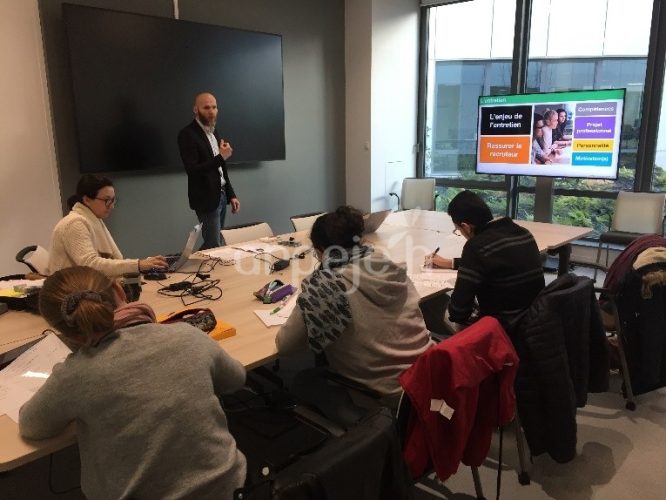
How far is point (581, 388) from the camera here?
2270 mm

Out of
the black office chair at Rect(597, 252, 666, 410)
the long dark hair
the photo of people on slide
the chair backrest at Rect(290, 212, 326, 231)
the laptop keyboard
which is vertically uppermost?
the photo of people on slide

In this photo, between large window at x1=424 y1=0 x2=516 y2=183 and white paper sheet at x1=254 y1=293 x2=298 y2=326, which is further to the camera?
large window at x1=424 y1=0 x2=516 y2=183

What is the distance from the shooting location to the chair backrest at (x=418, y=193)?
19.6 ft

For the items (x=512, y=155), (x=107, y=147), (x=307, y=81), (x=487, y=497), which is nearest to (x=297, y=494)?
(x=487, y=497)

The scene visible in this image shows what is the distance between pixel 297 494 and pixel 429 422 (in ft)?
2.22

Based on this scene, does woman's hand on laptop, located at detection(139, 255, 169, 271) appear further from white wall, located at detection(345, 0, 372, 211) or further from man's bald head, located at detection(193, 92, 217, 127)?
white wall, located at detection(345, 0, 372, 211)

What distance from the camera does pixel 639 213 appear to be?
4.74 meters

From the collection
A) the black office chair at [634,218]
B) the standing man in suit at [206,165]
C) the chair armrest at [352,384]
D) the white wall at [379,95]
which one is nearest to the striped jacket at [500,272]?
the chair armrest at [352,384]

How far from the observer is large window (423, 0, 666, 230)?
513cm

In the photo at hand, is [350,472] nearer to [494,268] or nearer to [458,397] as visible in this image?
[458,397]

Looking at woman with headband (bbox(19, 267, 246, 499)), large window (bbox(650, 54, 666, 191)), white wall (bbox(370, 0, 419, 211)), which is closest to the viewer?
woman with headband (bbox(19, 267, 246, 499))

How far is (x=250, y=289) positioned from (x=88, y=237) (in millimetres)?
797

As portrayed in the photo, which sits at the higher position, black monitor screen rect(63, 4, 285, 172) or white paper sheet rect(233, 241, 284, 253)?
black monitor screen rect(63, 4, 285, 172)

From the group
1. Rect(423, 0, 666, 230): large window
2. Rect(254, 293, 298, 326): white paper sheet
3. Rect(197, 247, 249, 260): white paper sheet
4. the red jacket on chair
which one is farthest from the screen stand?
the red jacket on chair
